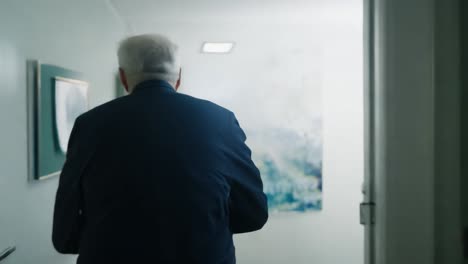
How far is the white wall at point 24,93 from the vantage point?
4.49ft

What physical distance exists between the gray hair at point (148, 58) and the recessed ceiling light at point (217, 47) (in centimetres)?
196

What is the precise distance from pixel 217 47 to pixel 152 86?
2.14 meters

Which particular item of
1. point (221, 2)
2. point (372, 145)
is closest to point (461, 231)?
point (372, 145)

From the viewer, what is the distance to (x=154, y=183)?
1.07 m

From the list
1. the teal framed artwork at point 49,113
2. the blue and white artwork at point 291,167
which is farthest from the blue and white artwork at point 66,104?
the blue and white artwork at point 291,167

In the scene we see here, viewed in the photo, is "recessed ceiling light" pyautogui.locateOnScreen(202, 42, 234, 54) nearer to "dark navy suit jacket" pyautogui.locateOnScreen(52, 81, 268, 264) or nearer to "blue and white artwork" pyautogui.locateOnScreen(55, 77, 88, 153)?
"blue and white artwork" pyautogui.locateOnScreen(55, 77, 88, 153)

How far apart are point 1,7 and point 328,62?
2.70 meters

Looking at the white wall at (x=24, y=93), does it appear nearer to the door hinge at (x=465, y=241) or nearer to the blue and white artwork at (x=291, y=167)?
the door hinge at (x=465, y=241)

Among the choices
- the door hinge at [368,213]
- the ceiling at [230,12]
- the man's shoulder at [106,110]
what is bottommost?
the door hinge at [368,213]

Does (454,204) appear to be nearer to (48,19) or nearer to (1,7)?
(1,7)

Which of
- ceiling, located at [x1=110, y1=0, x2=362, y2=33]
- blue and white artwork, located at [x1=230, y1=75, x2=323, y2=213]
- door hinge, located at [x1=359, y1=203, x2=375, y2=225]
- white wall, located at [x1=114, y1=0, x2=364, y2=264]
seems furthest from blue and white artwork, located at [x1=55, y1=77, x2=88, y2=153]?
blue and white artwork, located at [x1=230, y1=75, x2=323, y2=213]

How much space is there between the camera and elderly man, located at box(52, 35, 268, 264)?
1.06 m

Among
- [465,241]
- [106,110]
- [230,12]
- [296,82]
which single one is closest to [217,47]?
[230,12]

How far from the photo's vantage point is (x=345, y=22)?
3.51 m
